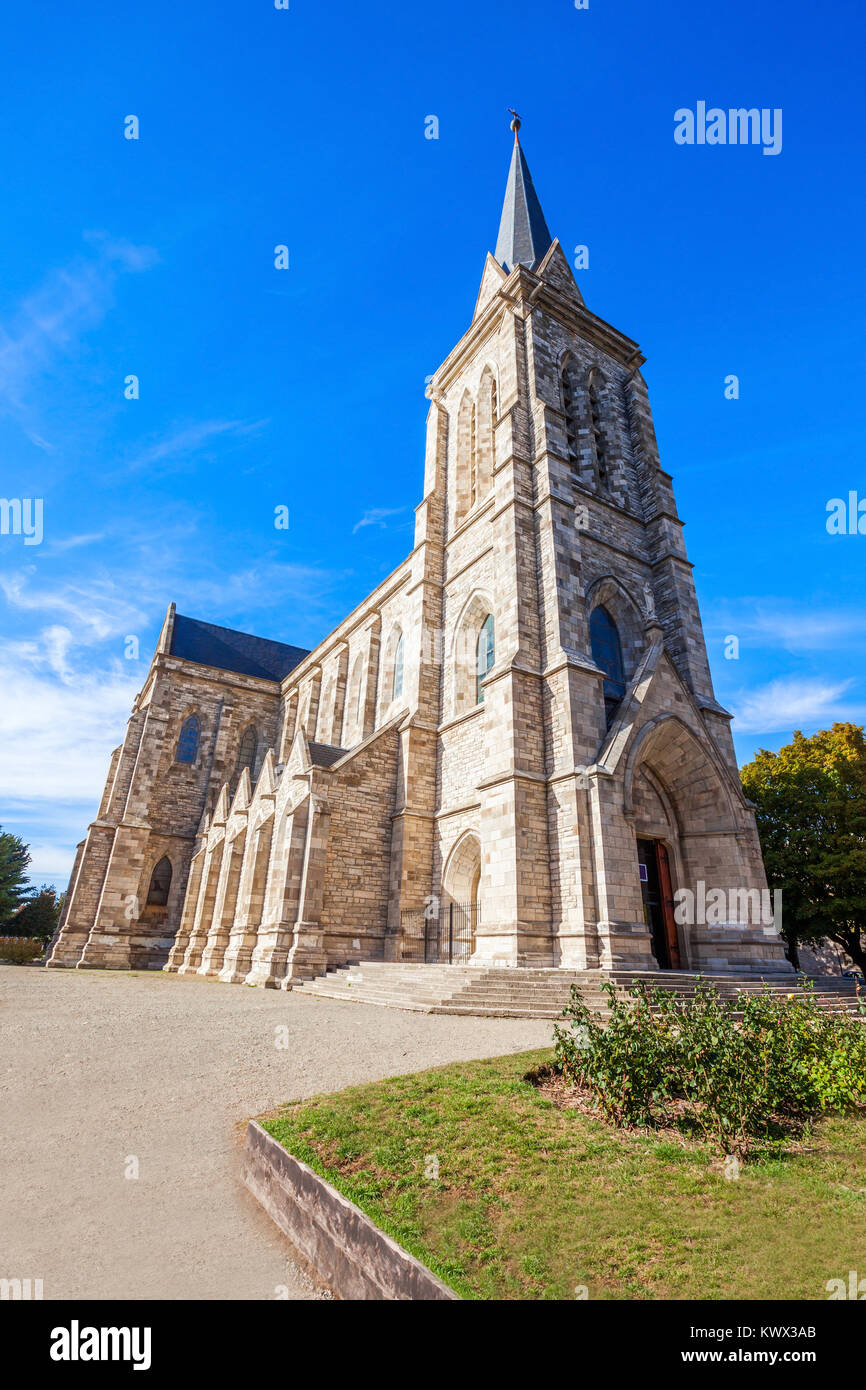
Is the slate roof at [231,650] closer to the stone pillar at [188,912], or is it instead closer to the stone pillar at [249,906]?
the stone pillar at [188,912]

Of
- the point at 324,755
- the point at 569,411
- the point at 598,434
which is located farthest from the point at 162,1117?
the point at 598,434

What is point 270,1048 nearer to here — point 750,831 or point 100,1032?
point 100,1032

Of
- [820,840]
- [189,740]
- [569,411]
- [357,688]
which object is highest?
[569,411]

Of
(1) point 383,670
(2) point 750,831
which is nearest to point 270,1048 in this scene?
(2) point 750,831

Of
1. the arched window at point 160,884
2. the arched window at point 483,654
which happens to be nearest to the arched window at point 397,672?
the arched window at point 483,654

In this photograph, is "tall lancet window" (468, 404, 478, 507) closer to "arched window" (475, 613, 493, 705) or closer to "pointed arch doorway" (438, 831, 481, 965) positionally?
"arched window" (475, 613, 493, 705)

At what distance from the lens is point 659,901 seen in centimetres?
1599

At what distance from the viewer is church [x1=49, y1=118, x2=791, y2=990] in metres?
14.0

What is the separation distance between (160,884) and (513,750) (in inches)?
896

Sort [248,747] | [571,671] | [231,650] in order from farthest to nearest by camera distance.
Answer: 1. [231,650]
2. [248,747]
3. [571,671]

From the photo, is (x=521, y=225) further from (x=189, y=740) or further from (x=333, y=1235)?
(x=333, y=1235)

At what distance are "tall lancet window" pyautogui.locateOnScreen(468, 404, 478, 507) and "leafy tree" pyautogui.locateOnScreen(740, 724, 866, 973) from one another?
47.5 feet

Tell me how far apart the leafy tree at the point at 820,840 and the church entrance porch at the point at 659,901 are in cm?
674

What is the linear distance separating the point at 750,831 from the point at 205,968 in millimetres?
18240
